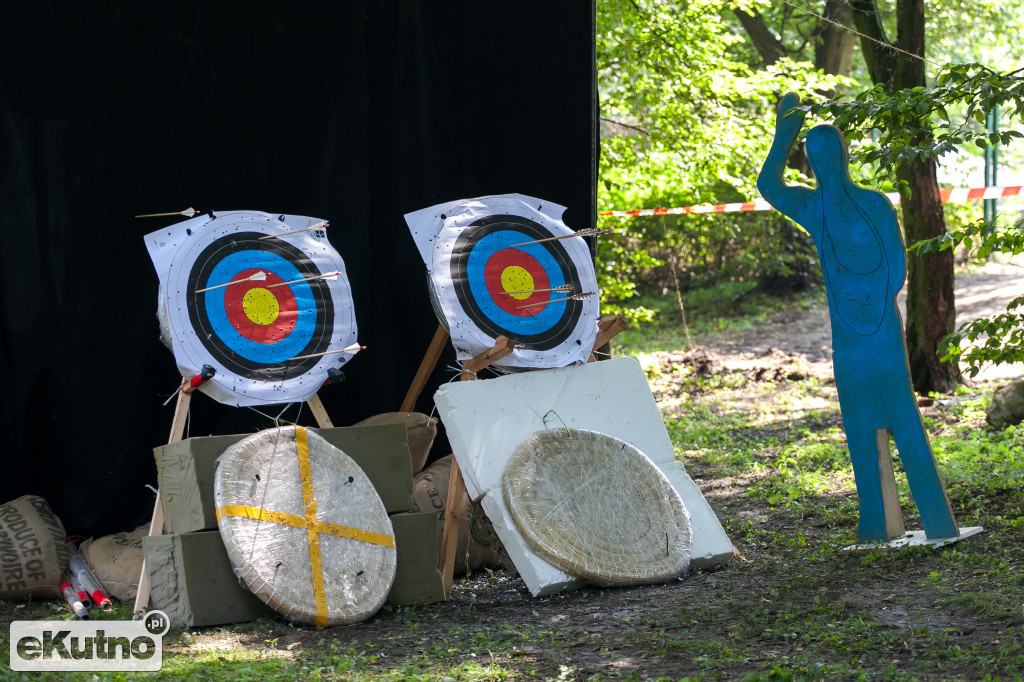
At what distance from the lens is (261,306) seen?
151 inches

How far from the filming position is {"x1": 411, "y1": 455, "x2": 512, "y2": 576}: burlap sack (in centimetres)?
403

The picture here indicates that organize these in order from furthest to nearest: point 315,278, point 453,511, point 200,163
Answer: point 200,163 < point 315,278 < point 453,511

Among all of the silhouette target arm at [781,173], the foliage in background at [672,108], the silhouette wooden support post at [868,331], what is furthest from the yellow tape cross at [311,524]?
the foliage in background at [672,108]

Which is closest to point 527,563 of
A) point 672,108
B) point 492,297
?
point 492,297

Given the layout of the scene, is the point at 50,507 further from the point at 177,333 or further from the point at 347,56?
the point at 347,56

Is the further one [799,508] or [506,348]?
[799,508]

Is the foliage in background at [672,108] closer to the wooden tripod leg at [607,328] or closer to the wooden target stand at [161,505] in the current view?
the wooden tripod leg at [607,328]

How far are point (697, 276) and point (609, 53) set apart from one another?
5891 mm

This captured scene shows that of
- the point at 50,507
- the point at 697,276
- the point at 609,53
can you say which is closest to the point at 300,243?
the point at 50,507

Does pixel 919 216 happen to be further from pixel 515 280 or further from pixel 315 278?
pixel 315 278

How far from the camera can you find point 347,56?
14.8ft

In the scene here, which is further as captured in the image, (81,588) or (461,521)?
(461,521)

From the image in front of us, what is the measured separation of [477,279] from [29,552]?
1.91m

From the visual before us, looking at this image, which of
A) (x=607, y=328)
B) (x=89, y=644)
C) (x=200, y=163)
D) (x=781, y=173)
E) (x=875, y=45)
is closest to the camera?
(x=89, y=644)
